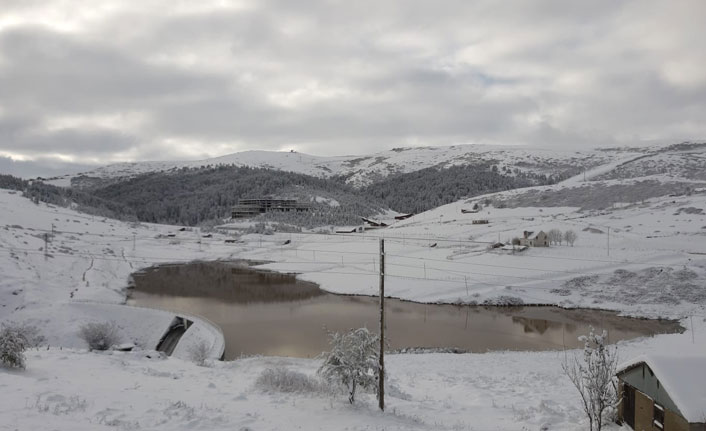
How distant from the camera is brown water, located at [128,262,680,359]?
30.7m

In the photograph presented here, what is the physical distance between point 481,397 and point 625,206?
252 ft

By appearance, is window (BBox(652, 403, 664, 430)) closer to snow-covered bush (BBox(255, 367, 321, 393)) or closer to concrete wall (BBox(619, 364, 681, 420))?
concrete wall (BBox(619, 364, 681, 420))

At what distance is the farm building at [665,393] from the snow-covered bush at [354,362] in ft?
24.7

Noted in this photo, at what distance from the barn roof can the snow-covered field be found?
112 inches

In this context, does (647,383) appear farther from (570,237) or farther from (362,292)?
(570,237)

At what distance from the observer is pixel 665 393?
39.4ft

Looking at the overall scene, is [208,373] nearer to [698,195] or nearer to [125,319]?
[125,319]

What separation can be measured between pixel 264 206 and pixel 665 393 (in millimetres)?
137696

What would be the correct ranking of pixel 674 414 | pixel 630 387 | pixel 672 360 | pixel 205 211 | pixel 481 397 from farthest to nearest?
pixel 205 211 → pixel 481 397 → pixel 630 387 → pixel 672 360 → pixel 674 414

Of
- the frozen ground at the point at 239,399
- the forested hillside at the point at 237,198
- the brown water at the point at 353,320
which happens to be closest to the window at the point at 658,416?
the frozen ground at the point at 239,399

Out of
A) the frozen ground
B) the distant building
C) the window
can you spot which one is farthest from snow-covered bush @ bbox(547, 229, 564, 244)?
the distant building

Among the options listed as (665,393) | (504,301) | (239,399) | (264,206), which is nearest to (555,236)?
(504,301)

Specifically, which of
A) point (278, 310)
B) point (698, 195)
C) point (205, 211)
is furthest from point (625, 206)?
point (205, 211)

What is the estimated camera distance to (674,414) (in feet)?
38.2
